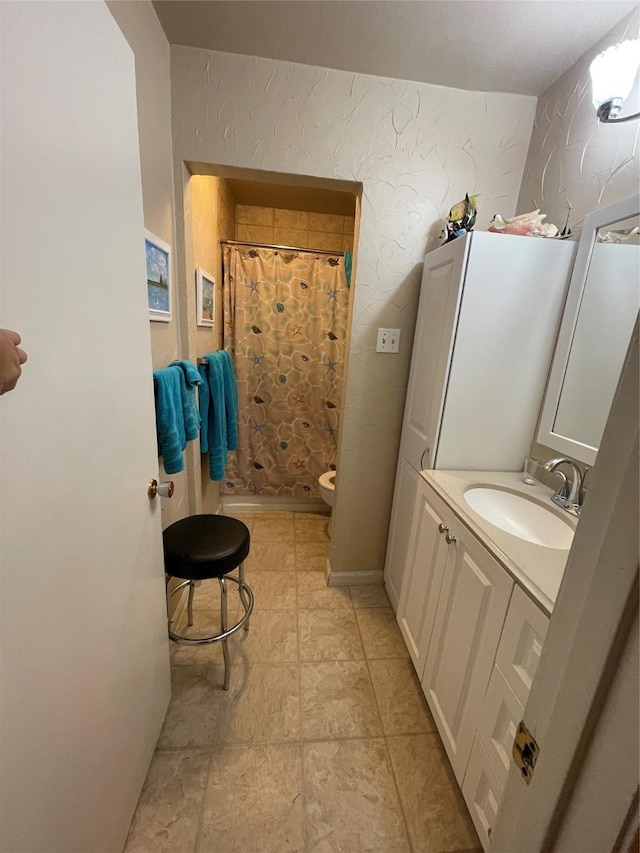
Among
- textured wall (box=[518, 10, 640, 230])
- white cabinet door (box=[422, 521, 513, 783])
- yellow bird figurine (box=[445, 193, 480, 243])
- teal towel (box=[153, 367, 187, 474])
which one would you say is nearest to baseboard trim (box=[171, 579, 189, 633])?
teal towel (box=[153, 367, 187, 474])

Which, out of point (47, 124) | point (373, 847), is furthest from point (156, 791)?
point (47, 124)

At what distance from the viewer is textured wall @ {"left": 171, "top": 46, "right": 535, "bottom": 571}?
4.37 ft

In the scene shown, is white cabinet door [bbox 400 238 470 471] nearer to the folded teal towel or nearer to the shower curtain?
the shower curtain

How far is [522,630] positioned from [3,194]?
3.99 ft

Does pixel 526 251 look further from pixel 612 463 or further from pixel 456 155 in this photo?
pixel 612 463

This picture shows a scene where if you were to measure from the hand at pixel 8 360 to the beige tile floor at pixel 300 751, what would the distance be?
132 centimetres

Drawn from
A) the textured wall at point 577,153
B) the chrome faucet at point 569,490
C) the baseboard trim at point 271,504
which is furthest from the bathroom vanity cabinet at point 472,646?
the baseboard trim at point 271,504

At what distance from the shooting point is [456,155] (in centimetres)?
146

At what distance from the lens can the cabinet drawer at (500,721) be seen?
80 cm

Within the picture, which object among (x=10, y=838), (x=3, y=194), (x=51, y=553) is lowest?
(x=10, y=838)

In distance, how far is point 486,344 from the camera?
1266 mm

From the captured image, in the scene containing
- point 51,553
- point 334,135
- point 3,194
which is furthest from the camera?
point 334,135

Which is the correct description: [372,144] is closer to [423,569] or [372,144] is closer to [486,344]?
[486,344]

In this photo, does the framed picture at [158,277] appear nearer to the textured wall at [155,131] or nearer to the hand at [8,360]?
the textured wall at [155,131]
